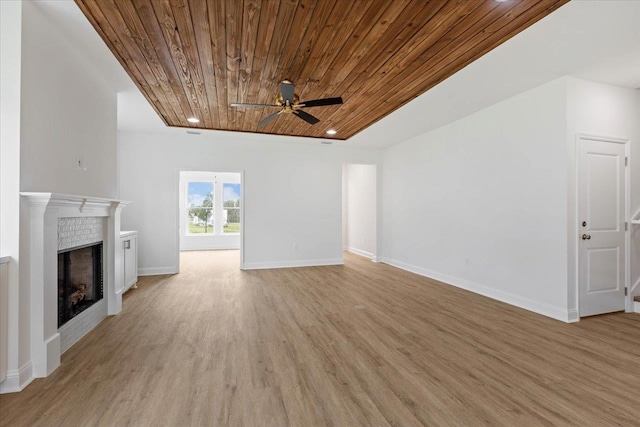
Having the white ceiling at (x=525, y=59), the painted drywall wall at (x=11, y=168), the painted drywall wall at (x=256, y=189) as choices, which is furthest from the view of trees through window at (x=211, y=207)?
the painted drywall wall at (x=11, y=168)

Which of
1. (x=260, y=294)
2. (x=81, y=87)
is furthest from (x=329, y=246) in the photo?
(x=81, y=87)

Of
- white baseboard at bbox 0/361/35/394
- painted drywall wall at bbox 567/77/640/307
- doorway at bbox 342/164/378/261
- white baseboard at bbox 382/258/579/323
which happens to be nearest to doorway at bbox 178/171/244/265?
doorway at bbox 342/164/378/261

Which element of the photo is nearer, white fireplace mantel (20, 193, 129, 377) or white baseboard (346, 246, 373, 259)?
white fireplace mantel (20, 193, 129, 377)

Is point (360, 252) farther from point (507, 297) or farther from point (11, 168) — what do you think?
point (11, 168)

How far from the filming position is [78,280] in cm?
285

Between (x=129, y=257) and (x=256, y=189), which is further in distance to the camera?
(x=256, y=189)

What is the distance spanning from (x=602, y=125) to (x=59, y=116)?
5.55 m

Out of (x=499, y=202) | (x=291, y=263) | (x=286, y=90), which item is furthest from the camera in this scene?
(x=291, y=263)

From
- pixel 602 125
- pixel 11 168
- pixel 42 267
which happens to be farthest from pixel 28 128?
pixel 602 125

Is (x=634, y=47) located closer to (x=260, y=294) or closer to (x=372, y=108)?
(x=372, y=108)

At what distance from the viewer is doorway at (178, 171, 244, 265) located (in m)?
9.09

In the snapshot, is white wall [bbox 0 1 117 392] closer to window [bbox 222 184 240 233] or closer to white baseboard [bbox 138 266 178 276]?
white baseboard [bbox 138 266 178 276]

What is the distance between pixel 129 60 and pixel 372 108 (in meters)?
2.95

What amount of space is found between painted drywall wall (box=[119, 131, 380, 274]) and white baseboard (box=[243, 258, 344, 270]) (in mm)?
20
